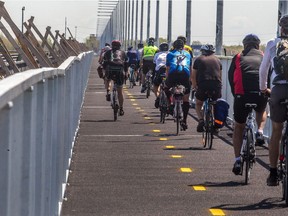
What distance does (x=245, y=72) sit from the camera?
514 inches

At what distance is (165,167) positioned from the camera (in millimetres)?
A: 14602

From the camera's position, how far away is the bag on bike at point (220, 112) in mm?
17531

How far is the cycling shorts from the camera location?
1068cm

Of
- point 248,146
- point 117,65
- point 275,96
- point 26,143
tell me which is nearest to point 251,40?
point 248,146

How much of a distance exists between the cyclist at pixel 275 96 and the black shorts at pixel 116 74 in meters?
14.2

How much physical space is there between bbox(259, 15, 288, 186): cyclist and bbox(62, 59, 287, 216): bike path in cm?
45

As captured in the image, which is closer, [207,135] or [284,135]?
[284,135]

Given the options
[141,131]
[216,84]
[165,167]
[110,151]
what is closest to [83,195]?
[165,167]

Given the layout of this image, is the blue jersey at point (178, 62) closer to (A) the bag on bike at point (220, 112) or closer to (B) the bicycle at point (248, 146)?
(A) the bag on bike at point (220, 112)

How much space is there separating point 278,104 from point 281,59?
18.0 inches

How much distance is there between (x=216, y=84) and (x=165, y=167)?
12.5 ft

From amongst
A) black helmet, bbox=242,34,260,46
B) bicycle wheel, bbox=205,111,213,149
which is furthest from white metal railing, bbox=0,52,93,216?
bicycle wheel, bbox=205,111,213,149

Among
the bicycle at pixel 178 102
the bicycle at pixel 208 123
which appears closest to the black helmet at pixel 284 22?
the bicycle at pixel 208 123

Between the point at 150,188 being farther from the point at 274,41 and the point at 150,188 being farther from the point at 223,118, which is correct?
the point at 223,118
